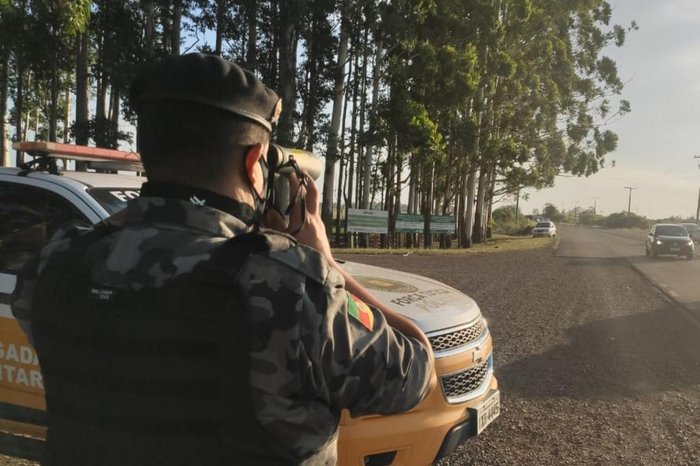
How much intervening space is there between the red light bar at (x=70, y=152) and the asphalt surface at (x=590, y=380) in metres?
2.01

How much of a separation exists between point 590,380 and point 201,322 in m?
5.40

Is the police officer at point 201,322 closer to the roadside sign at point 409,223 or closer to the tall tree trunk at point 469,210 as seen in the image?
the roadside sign at point 409,223

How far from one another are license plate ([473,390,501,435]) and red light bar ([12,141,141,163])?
2334mm

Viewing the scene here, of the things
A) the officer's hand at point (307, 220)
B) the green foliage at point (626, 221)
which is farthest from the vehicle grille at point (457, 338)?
the green foliage at point (626, 221)

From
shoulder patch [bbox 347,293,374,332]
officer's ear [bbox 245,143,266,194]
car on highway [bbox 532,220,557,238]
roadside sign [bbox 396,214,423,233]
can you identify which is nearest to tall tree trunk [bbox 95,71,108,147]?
roadside sign [bbox 396,214,423,233]

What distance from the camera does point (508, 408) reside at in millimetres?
4707

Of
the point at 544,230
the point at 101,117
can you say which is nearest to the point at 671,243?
the point at 101,117

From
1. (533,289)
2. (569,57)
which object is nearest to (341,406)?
(533,289)

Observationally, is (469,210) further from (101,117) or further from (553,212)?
(553,212)

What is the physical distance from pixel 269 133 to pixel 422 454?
1870 millimetres

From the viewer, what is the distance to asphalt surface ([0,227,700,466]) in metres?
3.96

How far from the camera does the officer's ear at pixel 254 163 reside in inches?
51.6

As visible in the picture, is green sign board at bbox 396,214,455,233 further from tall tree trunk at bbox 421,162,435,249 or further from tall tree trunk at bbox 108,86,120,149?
tall tree trunk at bbox 108,86,120,149

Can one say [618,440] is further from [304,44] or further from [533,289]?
[304,44]
